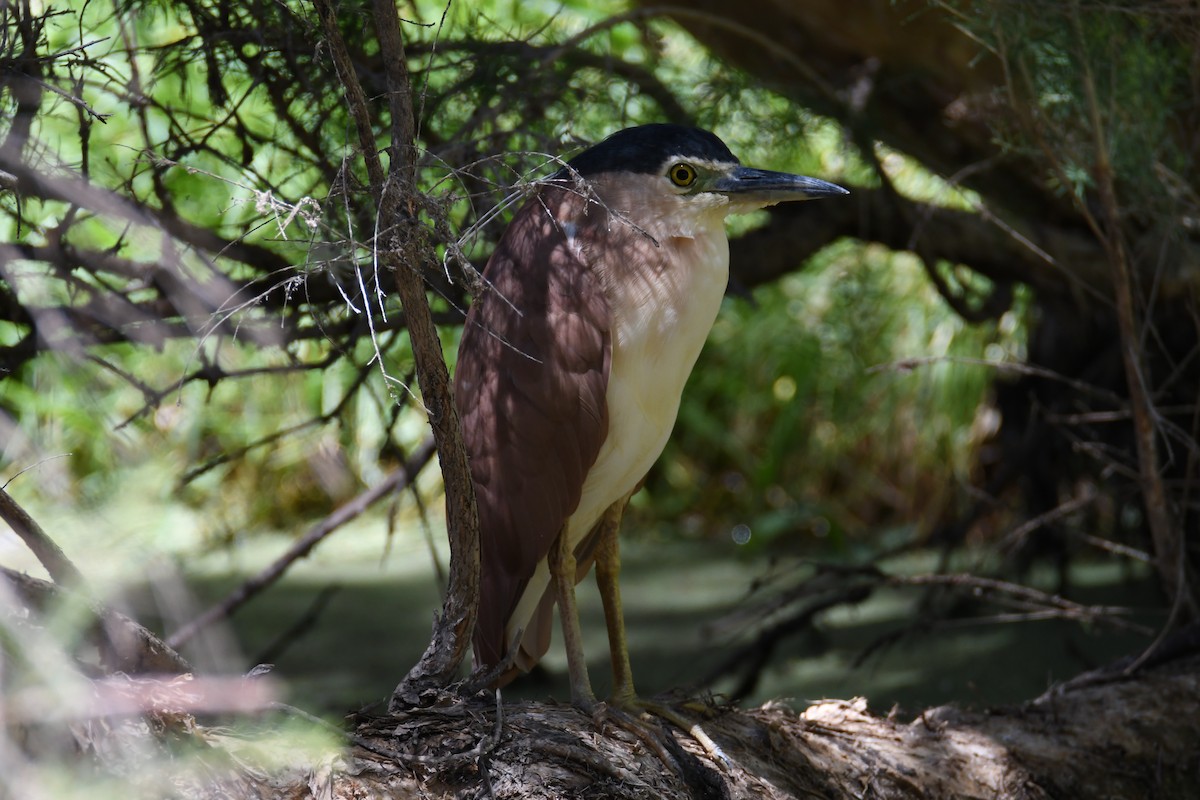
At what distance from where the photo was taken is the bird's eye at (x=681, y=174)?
173cm

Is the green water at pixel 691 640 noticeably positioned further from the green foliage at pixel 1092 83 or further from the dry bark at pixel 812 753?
the green foliage at pixel 1092 83

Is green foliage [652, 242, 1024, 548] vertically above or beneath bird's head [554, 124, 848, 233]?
beneath

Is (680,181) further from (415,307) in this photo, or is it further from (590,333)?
(415,307)

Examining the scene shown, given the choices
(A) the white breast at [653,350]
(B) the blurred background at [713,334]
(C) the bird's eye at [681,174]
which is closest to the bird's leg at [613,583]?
(A) the white breast at [653,350]

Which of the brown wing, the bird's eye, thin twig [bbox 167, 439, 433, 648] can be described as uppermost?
the bird's eye

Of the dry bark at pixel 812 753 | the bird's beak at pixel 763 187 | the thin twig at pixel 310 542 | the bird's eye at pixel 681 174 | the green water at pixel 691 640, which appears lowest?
the green water at pixel 691 640

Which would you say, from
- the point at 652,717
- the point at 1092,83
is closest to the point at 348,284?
the point at 652,717

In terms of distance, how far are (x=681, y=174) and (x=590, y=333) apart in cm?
28

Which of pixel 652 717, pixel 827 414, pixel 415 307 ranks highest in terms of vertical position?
pixel 415 307

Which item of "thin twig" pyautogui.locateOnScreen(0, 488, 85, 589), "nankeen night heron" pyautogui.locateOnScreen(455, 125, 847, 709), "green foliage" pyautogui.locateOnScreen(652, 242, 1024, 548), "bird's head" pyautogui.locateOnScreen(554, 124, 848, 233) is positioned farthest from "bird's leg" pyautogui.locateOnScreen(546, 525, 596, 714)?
"green foliage" pyautogui.locateOnScreen(652, 242, 1024, 548)

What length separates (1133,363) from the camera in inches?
83.5

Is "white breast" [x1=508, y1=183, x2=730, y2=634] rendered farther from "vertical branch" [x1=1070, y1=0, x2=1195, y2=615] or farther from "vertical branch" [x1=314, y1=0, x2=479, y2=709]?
"vertical branch" [x1=1070, y1=0, x2=1195, y2=615]

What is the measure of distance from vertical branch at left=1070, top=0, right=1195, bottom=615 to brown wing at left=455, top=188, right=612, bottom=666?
0.93 metres

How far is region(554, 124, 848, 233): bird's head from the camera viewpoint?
5.66 feet
